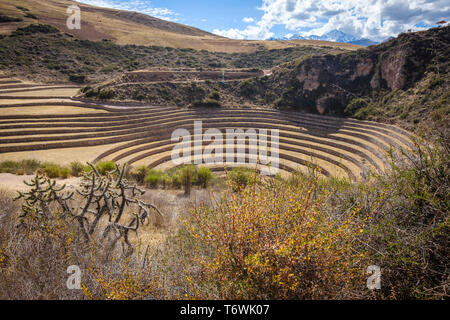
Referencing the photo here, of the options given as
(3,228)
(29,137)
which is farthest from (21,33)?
(3,228)

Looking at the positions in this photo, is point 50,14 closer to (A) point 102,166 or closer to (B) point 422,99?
(A) point 102,166

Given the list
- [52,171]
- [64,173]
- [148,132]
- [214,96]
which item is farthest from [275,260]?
[214,96]

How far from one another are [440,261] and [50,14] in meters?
72.1

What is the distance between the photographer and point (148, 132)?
21.3 metres

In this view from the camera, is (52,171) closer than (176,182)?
Yes

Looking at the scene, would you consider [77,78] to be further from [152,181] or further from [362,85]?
[362,85]

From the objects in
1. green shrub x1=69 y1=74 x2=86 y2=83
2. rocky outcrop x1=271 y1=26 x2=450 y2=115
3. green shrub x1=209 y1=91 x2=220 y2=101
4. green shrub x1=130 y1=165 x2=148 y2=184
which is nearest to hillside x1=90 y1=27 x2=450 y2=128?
rocky outcrop x1=271 y1=26 x2=450 y2=115

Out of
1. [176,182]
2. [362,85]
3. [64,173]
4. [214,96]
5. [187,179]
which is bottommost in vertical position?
[176,182]

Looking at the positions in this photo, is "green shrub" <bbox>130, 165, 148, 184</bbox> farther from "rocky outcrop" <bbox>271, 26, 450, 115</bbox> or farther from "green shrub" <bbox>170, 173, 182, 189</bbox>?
"rocky outcrop" <bbox>271, 26, 450, 115</bbox>

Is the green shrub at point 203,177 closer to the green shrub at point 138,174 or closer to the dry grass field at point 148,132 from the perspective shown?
the green shrub at point 138,174

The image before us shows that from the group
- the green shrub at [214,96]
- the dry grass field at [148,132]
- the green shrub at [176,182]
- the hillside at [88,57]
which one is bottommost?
the green shrub at [176,182]

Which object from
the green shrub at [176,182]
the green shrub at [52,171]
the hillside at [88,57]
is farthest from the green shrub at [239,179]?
the hillside at [88,57]

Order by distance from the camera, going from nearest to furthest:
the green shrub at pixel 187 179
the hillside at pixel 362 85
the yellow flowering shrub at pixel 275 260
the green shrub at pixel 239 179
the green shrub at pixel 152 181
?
the yellow flowering shrub at pixel 275 260, the green shrub at pixel 239 179, the green shrub at pixel 187 179, the green shrub at pixel 152 181, the hillside at pixel 362 85

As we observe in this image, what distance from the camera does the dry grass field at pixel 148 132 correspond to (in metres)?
16.2
